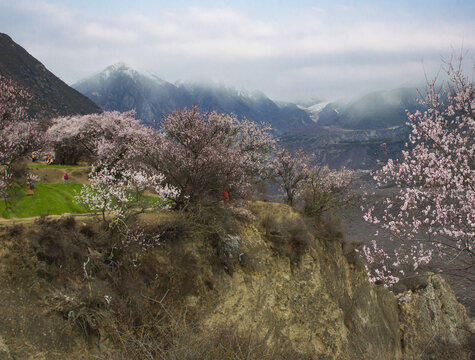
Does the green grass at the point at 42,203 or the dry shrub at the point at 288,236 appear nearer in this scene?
the green grass at the point at 42,203

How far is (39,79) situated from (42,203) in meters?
114

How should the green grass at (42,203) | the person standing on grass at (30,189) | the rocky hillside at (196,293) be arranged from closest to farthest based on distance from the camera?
the rocky hillside at (196,293) → the green grass at (42,203) → the person standing on grass at (30,189)

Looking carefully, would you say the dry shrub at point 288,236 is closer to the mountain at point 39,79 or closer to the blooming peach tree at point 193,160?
the blooming peach tree at point 193,160

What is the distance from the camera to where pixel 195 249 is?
16.5 meters

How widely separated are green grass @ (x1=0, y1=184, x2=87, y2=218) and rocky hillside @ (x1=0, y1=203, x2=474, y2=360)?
3.82 metres

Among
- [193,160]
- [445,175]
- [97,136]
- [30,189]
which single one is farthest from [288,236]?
[97,136]

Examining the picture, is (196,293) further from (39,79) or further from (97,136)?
(39,79)

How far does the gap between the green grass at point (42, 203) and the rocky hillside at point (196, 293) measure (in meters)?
3.82

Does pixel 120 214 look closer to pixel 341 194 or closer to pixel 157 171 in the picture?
pixel 157 171

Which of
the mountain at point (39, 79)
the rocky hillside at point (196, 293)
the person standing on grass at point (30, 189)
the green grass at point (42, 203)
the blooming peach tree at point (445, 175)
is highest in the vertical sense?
the mountain at point (39, 79)

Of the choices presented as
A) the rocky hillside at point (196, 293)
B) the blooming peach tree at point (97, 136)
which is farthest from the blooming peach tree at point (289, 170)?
the blooming peach tree at point (97, 136)

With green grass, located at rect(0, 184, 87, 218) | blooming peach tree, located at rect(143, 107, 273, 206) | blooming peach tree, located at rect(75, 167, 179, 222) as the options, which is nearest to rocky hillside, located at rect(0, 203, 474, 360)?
blooming peach tree, located at rect(75, 167, 179, 222)

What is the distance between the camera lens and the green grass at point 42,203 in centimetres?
1700

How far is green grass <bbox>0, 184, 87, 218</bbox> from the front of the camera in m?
17.0
